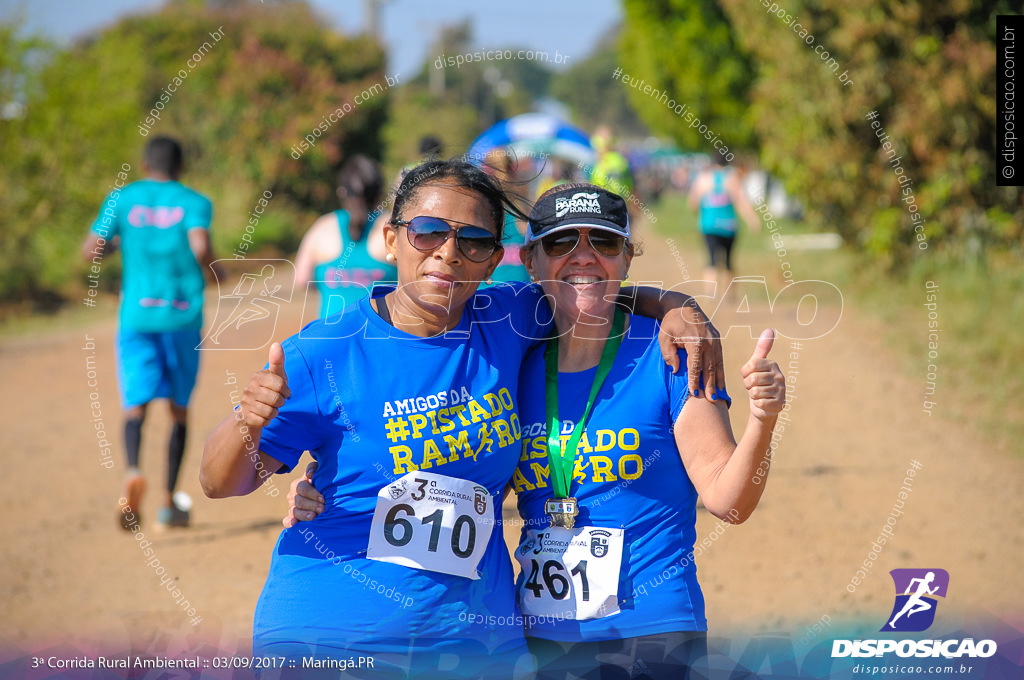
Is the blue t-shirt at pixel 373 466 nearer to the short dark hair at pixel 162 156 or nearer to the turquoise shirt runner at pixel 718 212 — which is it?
the short dark hair at pixel 162 156

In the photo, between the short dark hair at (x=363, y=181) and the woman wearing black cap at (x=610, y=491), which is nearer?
the woman wearing black cap at (x=610, y=491)

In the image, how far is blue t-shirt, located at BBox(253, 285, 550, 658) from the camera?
2186 mm

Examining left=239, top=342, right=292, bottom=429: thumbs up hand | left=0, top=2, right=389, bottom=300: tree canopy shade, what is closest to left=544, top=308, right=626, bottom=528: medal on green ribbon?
left=239, top=342, right=292, bottom=429: thumbs up hand

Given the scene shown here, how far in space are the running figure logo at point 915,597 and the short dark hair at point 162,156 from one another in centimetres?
450

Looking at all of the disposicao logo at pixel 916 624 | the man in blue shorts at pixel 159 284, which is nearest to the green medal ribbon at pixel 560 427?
the disposicao logo at pixel 916 624

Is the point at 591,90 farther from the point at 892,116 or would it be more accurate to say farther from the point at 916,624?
the point at 916,624

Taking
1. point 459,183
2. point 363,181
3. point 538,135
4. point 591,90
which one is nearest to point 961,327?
point 363,181

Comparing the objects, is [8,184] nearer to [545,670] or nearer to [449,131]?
[545,670]

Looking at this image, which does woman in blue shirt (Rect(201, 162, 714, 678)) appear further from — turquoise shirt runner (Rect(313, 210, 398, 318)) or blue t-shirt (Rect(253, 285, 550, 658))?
turquoise shirt runner (Rect(313, 210, 398, 318))

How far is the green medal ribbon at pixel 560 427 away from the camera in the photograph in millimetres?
2318

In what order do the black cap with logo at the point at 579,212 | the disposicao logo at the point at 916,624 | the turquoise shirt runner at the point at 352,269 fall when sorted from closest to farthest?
the black cap with logo at the point at 579,212
the disposicao logo at the point at 916,624
the turquoise shirt runner at the point at 352,269

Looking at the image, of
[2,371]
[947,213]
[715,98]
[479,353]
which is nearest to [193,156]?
[2,371]

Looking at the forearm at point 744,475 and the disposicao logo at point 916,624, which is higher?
the forearm at point 744,475

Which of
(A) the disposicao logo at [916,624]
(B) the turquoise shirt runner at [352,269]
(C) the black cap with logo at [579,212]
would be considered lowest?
(A) the disposicao logo at [916,624]
